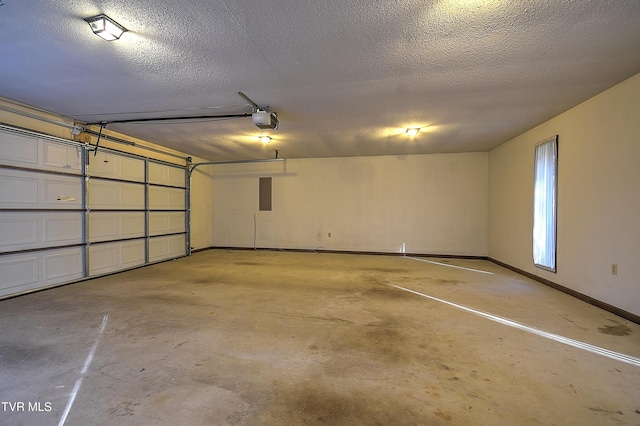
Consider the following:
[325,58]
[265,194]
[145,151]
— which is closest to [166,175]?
[145,151]

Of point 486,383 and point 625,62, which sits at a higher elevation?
point 625,62

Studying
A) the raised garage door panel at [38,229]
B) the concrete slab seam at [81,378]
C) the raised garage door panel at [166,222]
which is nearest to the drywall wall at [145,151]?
the raised garage door panel at [166,222]

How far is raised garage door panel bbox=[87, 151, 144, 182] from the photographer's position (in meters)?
5.03

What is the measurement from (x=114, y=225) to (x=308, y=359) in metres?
5.08

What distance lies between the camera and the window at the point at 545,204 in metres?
4.45

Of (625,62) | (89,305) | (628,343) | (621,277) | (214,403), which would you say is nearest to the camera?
(214,403)

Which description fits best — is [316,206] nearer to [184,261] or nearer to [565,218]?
[184,261]

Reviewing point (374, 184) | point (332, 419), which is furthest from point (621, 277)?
point (374, 184)

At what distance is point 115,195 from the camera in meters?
5.43

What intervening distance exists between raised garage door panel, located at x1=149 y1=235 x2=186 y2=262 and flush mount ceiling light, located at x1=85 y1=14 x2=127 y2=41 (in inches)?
192

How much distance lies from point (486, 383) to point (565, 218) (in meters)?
3.54

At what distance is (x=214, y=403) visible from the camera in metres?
1.75

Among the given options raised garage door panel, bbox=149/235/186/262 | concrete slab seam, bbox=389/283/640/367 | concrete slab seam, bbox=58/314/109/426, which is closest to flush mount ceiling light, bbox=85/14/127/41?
concrete slab seam, bbox=58/314/109/426

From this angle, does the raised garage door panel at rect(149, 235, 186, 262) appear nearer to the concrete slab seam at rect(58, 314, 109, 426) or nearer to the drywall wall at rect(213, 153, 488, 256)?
the drywall wall at rect(213, 153, 488, 256)
